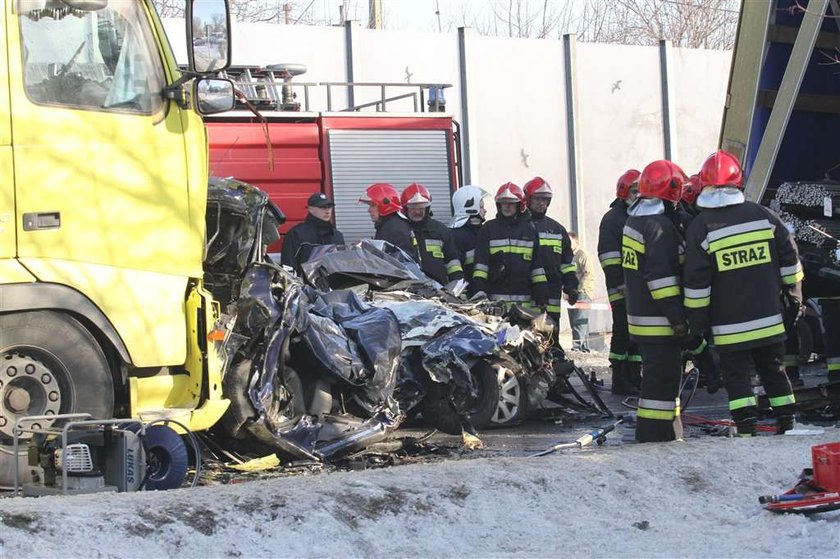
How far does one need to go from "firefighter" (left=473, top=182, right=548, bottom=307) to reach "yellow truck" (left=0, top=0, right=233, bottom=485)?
541 centimetres

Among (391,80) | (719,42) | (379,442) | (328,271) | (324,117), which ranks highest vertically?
(719,42)

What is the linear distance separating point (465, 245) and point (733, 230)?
4.72 meters

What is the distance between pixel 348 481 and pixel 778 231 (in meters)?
3.51

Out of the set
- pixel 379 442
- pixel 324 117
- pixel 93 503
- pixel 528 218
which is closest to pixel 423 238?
pixel 528 218

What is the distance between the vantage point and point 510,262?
37.9 feet

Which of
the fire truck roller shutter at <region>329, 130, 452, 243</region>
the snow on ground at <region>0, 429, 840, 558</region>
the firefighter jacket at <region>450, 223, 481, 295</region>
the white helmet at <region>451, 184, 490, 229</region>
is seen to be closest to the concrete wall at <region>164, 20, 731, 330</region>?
the fire truck roller shutter at <region>329, 130, 452, 243</region>

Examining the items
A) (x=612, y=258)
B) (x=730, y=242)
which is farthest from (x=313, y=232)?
(x=730, y=242)

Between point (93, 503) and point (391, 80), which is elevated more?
point (391, 80)

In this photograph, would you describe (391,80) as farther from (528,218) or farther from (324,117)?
(528,218)

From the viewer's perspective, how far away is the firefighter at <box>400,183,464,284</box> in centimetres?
1172

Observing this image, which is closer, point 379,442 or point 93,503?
point 93,503

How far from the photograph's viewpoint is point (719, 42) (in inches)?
1344

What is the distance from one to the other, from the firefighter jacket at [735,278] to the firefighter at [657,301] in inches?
4.8

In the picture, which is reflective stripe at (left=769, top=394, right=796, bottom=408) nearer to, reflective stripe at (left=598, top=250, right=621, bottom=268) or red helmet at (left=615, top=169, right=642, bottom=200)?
reflective stripe at (left=598, top=250, right=621, bottom=268)
